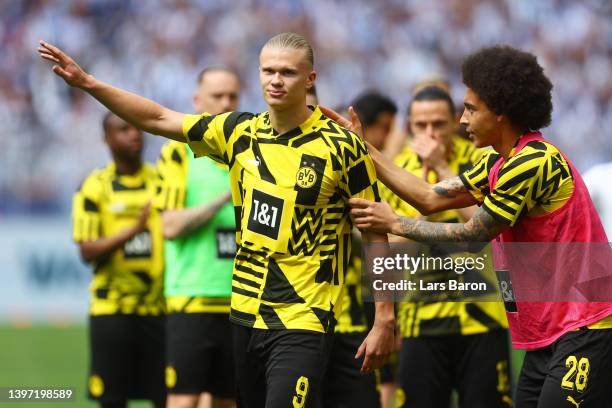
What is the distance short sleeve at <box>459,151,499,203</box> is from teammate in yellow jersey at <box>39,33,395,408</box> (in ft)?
1.78

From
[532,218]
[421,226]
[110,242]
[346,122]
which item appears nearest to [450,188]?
[421,226]

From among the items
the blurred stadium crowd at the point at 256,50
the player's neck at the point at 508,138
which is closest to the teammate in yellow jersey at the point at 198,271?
the player's neck at the point at 508,138

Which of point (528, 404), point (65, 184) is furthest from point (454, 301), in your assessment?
point (65, 184)

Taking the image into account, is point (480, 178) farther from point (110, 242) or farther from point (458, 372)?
point (110, 242)

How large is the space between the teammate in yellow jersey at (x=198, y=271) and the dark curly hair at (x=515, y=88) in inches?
101

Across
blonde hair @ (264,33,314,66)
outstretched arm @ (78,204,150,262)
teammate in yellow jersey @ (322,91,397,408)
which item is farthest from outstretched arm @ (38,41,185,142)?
outstretched arm @ (78,204,150,262)

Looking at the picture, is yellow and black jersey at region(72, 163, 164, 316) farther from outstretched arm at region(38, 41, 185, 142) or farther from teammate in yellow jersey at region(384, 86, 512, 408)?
outstretched arm at region(38, 41, 185, 142)

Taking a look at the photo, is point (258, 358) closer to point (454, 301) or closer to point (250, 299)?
point (250, 299)

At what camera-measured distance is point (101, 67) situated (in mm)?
18984

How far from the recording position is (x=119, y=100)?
5527mm

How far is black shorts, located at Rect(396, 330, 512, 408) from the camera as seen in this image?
7.12m

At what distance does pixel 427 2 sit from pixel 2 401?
12884 mm

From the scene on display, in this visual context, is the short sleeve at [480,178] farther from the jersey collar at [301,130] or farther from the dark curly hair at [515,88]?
the jersey collar at [301,130]

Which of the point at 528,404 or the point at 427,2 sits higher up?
the point at 427,2
